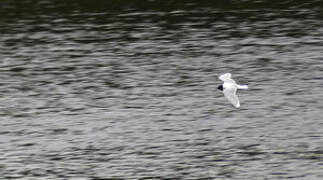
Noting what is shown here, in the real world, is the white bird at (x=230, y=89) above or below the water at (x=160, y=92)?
above

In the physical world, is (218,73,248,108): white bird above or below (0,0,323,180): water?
above

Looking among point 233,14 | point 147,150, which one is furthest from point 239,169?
point 233,14

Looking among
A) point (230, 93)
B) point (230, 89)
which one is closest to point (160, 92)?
point (230, 89)

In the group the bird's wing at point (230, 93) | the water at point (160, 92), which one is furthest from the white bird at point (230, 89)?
the water at point (160, 92)

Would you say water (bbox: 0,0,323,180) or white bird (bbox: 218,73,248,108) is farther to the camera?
white bird (bbox: 218,73,248,108)

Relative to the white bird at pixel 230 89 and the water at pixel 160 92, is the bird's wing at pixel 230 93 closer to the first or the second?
the white bird at pixel 230 89

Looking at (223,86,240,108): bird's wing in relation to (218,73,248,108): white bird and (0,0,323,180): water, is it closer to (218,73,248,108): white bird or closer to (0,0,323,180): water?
(218,73,248,108): white bird

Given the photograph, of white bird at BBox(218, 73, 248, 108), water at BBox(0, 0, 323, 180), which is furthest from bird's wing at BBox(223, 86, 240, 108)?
water at BBox(0, 0, 323, 180)

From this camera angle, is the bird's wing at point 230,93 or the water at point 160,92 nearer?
the water at point 160,92

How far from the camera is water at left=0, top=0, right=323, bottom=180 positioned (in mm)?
13305

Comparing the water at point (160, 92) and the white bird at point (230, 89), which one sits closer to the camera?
the water at point (160, 92)

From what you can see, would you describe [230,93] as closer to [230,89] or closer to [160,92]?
[230,89]

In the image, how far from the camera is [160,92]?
55.5 feet

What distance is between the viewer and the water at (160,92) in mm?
13305
